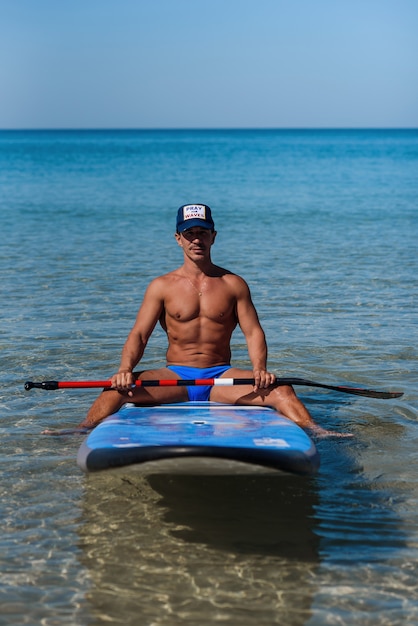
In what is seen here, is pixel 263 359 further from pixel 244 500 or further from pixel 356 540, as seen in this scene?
pixel 356 540

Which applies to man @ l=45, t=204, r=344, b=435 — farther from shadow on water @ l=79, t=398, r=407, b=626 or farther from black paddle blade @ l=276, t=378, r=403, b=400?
shadow on water @ l=79, t=398, r=407, b=626

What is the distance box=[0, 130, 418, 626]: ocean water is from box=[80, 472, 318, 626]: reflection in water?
10 mm

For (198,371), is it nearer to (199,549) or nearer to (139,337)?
(139,337)

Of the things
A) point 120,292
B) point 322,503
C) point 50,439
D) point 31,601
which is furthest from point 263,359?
point 120,292

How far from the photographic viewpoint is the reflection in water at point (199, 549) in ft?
14.2

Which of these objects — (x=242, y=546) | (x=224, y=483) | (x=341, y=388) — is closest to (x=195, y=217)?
(x=341, y=388)

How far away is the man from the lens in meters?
6.38

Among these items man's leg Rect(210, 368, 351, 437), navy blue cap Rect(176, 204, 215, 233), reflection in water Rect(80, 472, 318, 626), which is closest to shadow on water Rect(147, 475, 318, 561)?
reflection in water Rect(80, 472, 318, 626)

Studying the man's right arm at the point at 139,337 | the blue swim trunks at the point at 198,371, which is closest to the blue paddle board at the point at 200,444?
the man's right arm at the point at 139,337

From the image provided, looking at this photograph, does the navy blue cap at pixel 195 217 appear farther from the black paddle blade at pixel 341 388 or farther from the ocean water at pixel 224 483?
the ocean water at pixel 224 483

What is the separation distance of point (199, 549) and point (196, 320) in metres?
2.10

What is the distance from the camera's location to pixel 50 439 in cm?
676

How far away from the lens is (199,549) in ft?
16.1

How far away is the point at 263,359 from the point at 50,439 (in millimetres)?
1671
